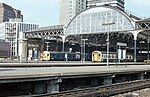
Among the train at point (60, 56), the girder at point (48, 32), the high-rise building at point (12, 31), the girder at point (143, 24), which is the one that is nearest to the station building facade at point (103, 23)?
the girder at point (143, 24)

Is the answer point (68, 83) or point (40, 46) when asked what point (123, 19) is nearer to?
point (40, 46)

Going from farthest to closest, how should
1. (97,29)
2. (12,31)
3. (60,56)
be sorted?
(12,31), (97,29), (60,56)

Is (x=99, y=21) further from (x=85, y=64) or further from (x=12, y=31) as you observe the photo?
(x=12, y=31)

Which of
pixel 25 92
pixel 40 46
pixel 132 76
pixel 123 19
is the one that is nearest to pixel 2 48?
pixel 40 46

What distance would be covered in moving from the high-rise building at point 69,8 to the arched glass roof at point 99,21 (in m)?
80.7

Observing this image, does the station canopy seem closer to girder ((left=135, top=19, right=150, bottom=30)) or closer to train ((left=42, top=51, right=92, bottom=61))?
girder ((left=135, top=19, right=150, bottom=30))

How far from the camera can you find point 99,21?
8406 cm

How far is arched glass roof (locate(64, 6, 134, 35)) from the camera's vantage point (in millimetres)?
79375

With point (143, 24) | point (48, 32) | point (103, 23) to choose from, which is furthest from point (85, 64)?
point (48, 32)

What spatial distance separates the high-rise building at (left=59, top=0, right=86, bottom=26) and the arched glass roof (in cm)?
8071

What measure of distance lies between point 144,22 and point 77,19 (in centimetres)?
2440

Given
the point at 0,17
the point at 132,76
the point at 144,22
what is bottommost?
the point at 132,76

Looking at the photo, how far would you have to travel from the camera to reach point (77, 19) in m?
90.1

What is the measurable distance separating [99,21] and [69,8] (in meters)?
93.0
